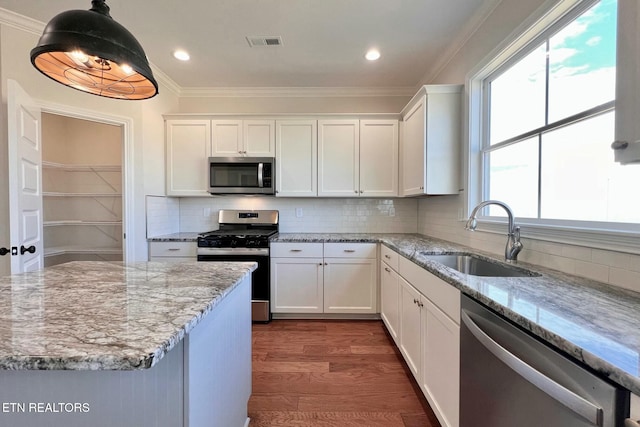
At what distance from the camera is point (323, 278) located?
2.90m

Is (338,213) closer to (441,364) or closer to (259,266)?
(259,266)

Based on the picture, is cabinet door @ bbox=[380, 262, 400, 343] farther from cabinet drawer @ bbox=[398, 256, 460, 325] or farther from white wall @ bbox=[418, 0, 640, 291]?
white wall @ bbox=[418, 0, 640, 291]

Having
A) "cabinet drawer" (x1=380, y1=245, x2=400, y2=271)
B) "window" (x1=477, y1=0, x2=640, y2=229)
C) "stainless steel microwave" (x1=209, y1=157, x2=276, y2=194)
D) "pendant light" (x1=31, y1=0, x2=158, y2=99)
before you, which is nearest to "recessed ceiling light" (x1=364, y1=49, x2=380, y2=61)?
"window" (x1=477, y1=0, x2=640, y2=229)

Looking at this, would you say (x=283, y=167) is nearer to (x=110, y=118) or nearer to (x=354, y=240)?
(x=354, y=240)

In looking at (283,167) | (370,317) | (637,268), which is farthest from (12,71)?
(637,268)

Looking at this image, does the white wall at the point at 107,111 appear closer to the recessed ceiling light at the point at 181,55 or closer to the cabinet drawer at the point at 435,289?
the recessed ceiling light at the point at 181,55

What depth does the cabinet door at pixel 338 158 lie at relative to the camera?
315cm

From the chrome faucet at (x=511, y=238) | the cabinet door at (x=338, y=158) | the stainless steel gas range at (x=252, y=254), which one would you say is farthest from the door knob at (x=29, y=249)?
the chrome faucet at (x=511, y=238)

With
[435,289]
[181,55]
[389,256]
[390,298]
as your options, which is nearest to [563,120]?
[435,289]

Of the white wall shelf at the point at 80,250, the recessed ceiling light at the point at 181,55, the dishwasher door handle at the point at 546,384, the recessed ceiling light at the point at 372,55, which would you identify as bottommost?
the white wall shelf at the point at 80,250

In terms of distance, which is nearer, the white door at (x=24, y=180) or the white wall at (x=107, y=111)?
the white door at (x=24, y=180)

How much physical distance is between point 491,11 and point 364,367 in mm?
2725

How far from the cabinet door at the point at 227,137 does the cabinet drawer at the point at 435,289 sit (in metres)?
2.25

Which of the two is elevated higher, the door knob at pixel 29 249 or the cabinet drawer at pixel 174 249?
the door knob at pixel 29 249
